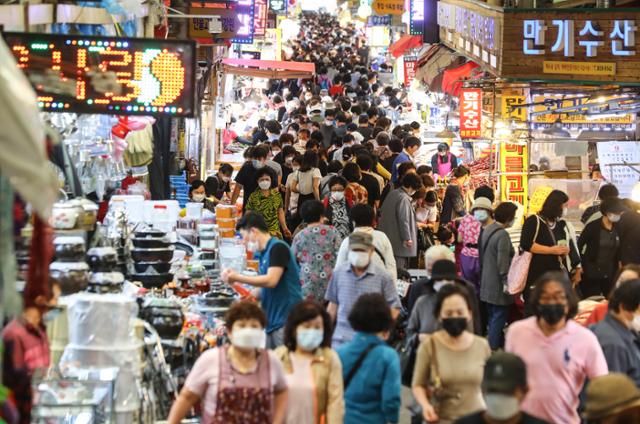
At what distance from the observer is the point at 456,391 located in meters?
6.84

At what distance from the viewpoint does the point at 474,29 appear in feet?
54.9

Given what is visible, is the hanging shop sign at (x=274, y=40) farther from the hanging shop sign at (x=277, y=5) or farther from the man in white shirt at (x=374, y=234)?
the man in white shirt at (x=374, y=234)

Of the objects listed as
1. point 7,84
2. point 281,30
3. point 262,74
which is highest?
point 281,30

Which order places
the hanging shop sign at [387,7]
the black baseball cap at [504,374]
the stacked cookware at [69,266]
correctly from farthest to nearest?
the hanging shop sign at [387,7]
the stacked cookware at [69,266]
the black baseball cap at [504,374]

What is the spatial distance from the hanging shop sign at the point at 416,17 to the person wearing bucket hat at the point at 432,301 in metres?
21.8

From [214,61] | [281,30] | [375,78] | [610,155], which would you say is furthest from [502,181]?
[281,30]

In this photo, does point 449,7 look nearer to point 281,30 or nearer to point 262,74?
point 262,74

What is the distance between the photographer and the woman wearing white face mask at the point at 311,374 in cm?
689

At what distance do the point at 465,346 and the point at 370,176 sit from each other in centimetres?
820

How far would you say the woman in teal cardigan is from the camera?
7.11 metres

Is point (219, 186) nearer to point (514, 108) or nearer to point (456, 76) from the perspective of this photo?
point (514, 108)

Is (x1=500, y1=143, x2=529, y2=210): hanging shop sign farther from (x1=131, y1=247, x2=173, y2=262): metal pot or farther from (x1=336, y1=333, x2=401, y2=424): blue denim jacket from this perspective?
(x1=336, y1=333, x2=401, y2=424): blue denim jacket

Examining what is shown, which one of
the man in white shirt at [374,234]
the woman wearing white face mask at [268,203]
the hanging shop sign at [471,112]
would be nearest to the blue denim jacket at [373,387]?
the man in white shirt at [374,234]

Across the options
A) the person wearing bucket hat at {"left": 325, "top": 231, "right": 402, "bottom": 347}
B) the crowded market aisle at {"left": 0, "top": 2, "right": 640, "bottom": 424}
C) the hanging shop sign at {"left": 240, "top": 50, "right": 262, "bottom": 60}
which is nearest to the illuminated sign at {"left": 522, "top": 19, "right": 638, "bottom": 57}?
the crowded market aisle at {"left": 0, "top": 2, "right": 640, "bottom": 424}
